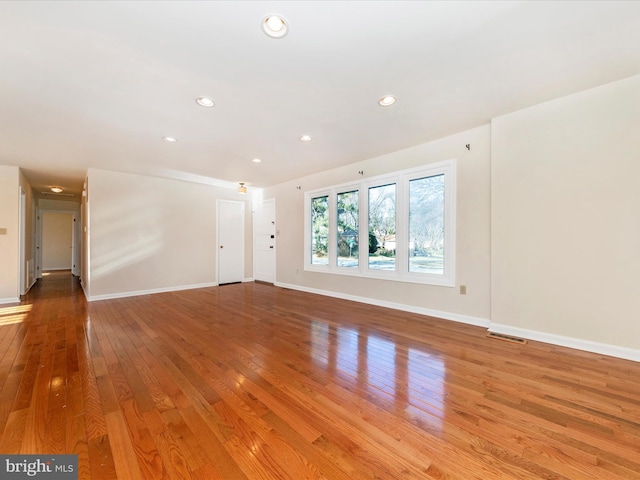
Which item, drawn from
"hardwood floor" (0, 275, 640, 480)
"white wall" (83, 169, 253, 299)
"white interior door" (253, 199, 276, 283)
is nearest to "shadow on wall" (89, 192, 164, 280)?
"white wall" (83, 169, 253, 299)

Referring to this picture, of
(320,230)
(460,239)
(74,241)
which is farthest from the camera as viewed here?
(74,241)

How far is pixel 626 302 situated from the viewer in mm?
2484

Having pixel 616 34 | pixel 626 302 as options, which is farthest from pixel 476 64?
pixel 626 302

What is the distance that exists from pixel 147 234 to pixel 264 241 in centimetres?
267

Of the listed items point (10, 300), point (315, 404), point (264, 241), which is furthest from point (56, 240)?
point (315, 404)

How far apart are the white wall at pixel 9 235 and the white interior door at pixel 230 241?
3615mm

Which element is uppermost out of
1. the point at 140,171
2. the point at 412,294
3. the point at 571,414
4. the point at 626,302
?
the point at 140,171

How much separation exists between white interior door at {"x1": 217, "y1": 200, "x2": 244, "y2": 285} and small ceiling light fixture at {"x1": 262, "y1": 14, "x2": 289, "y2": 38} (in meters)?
5.36

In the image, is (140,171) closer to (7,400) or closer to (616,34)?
(7,400)

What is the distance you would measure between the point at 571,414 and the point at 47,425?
3.30 metres

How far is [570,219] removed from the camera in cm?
275

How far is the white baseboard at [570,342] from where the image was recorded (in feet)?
8.13

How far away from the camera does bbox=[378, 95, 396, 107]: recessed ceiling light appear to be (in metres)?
2.67

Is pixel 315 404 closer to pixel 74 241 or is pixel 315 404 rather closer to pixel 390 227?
pixel 390 227
